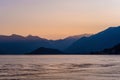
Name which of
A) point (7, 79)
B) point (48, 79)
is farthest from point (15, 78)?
point (48, 79)

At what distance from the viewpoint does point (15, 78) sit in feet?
190

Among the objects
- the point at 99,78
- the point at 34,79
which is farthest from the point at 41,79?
the point at 99,78

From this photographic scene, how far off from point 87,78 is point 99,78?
2043 mm

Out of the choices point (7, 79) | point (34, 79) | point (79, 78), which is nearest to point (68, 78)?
point (79, 78)

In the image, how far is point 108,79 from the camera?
5766 centimetres

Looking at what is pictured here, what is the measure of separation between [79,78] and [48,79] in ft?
16.9

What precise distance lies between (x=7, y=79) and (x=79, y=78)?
38.2 ft

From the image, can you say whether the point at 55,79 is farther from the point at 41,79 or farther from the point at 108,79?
the point at 108,79

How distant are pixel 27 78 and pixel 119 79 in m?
14.6

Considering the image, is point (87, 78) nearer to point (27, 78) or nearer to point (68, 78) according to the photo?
point (68, 78)

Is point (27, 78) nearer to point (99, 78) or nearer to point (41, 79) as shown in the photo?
point (41, 79)

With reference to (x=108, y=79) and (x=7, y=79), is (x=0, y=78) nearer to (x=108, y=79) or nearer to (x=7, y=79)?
(x=7, y=79)

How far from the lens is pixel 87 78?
195 feet

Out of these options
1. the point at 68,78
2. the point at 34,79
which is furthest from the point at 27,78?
the point at 68,78
